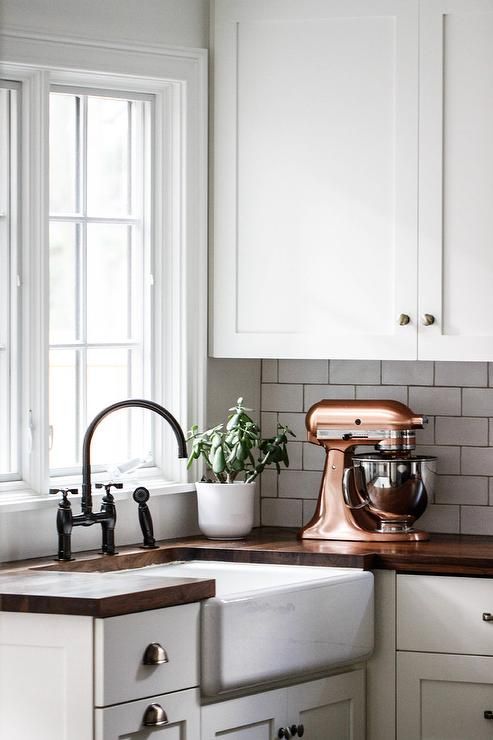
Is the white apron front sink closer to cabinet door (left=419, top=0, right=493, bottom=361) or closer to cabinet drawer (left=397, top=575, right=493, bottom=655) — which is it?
cabinet drawer (left=397, top=575, right=493, bottom=655)

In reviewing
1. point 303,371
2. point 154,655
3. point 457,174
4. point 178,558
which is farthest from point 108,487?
point 457,174

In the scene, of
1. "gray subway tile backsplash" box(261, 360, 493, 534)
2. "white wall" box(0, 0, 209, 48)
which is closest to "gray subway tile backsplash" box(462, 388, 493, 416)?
"gray subway tile backsplash" box(261, 360, 493, 534)

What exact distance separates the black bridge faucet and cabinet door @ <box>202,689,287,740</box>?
598mm

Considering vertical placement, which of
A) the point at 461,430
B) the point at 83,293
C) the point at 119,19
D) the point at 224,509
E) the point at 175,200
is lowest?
the point at 224,509

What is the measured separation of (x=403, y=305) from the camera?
3.44 metres

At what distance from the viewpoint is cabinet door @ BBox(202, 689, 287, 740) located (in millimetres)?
2816

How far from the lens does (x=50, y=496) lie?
3.32 meters

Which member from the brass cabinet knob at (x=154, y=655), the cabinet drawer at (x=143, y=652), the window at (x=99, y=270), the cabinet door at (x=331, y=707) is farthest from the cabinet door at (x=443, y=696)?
the window at (x=99, y=270)

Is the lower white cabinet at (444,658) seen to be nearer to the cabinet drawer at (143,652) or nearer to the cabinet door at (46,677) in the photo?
the cabinet drawer at (143,652)

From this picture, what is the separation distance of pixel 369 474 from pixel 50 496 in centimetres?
92

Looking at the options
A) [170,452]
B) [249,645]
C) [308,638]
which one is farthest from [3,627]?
[170,452]

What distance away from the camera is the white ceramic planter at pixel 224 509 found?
11.6ft

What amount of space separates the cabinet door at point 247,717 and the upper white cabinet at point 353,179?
1031 mm

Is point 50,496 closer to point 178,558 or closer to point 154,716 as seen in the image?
point 178,558
